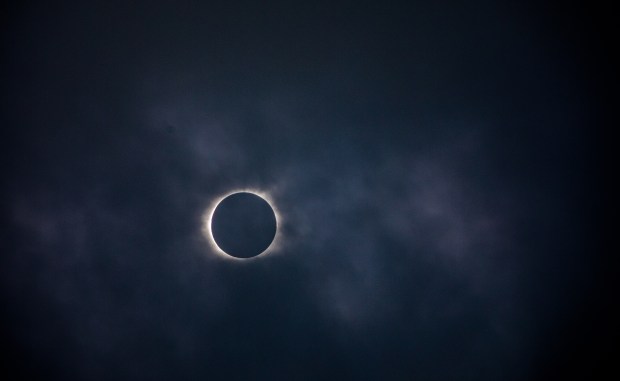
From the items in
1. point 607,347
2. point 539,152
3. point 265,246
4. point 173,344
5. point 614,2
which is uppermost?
point 614,2

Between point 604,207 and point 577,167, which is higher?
point 577,167

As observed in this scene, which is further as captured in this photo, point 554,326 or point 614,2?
point 554,326

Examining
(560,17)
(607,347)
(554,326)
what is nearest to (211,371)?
(554,326)

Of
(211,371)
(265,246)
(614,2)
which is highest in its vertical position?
(614,2)

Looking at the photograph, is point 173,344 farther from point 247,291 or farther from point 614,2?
point 614,2

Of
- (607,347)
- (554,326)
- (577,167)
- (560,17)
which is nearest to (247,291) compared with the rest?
(554,326)

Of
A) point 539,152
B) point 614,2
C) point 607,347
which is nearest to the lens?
point 614,2

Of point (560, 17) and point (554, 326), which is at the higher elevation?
point (560, 17)

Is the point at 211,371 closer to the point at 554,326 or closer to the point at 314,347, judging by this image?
the point at 314,347

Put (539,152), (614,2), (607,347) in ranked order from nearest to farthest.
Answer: (614,2) < (539,152) < (607,347)
